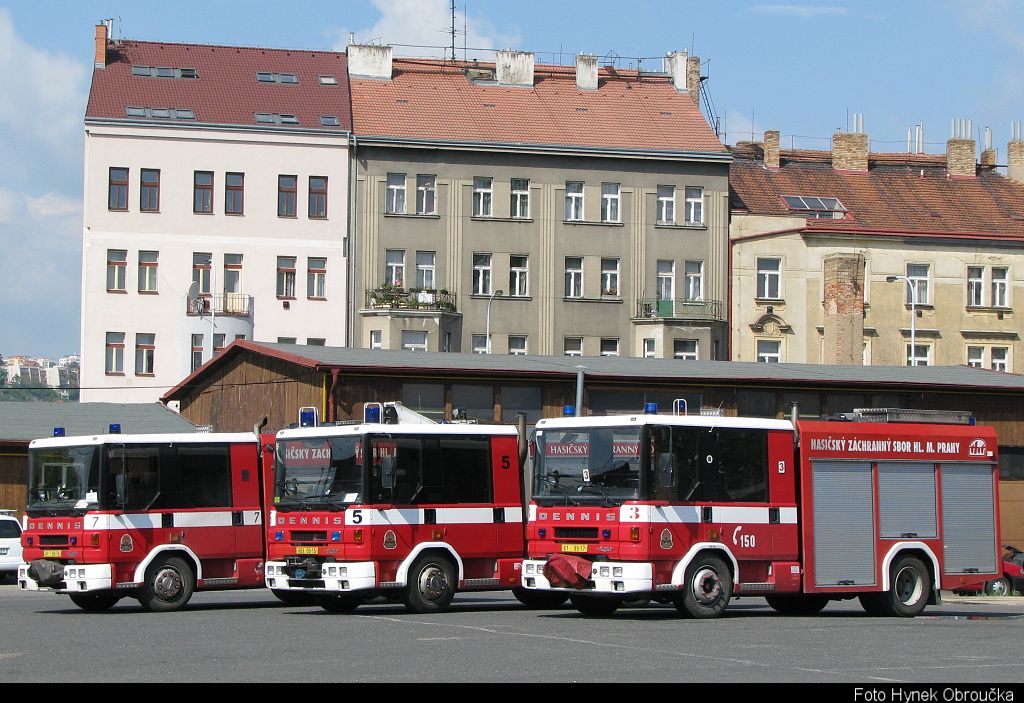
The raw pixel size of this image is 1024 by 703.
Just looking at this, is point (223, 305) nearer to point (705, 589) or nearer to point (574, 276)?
point (574, 276)

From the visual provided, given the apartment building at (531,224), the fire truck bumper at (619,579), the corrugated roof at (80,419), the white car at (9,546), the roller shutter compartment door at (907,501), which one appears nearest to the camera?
the fire truck bumper at (619,579)

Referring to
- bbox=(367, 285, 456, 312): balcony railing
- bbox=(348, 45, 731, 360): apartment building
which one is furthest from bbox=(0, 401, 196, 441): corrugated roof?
bbox=(348, 45, 731, 360): apartment building

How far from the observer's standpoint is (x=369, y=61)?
220 feet

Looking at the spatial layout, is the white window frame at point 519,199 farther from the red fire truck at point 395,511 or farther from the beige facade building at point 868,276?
the red fire truck at point 395,511

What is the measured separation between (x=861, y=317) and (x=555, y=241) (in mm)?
12246

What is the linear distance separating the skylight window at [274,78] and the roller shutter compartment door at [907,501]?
46.6m

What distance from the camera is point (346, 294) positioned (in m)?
62.8

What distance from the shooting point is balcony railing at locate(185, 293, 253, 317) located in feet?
201

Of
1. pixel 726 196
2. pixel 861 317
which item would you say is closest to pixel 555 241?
pixel 726 196

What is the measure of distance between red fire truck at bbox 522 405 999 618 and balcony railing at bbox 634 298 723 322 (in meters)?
40.5

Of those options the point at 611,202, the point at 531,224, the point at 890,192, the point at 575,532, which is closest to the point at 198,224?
the point at 531,224

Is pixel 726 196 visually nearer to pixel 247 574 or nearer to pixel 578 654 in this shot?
pixel 247 574

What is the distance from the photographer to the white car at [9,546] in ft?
118

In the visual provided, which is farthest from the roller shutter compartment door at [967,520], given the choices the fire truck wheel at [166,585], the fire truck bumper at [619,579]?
the fire truck wheel at [166,585]
